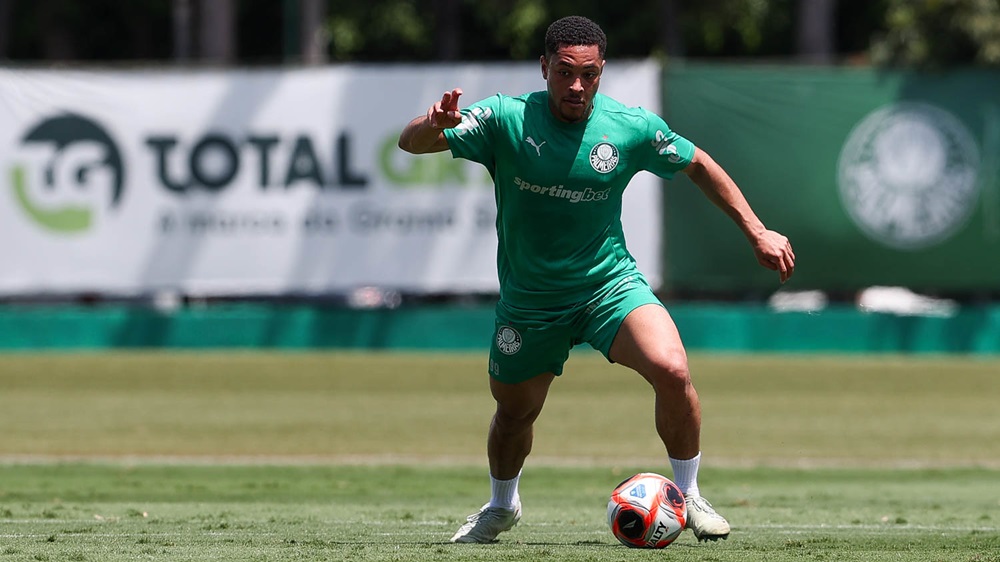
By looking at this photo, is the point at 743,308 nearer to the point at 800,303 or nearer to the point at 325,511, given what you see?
the point at 800,303

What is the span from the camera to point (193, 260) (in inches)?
1067

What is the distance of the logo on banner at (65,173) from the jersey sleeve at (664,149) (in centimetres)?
2031

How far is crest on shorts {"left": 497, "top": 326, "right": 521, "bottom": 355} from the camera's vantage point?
7996 millimetres

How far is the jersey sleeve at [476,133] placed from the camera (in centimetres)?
774

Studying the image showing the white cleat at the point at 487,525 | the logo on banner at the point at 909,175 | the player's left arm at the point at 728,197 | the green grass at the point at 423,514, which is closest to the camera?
the green grass at the point at 423,514

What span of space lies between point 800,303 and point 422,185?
7.33 meters

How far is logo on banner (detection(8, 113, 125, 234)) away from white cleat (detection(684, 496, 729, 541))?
20.7 m

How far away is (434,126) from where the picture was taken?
754cm

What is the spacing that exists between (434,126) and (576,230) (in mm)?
856

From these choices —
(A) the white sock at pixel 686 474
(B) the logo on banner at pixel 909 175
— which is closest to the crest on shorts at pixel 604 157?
(A) the white sock at pixel 686 474

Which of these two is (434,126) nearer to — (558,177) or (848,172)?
(558,177)

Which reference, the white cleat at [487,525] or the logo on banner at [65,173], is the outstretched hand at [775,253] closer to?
the white cleat at [487,525]

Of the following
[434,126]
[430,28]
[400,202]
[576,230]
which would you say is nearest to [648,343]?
[576,230]

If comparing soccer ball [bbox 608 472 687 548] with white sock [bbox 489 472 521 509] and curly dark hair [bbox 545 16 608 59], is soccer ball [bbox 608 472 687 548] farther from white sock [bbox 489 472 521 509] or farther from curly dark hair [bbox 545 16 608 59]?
curly dark hair [bbox 545 16 608 59]
